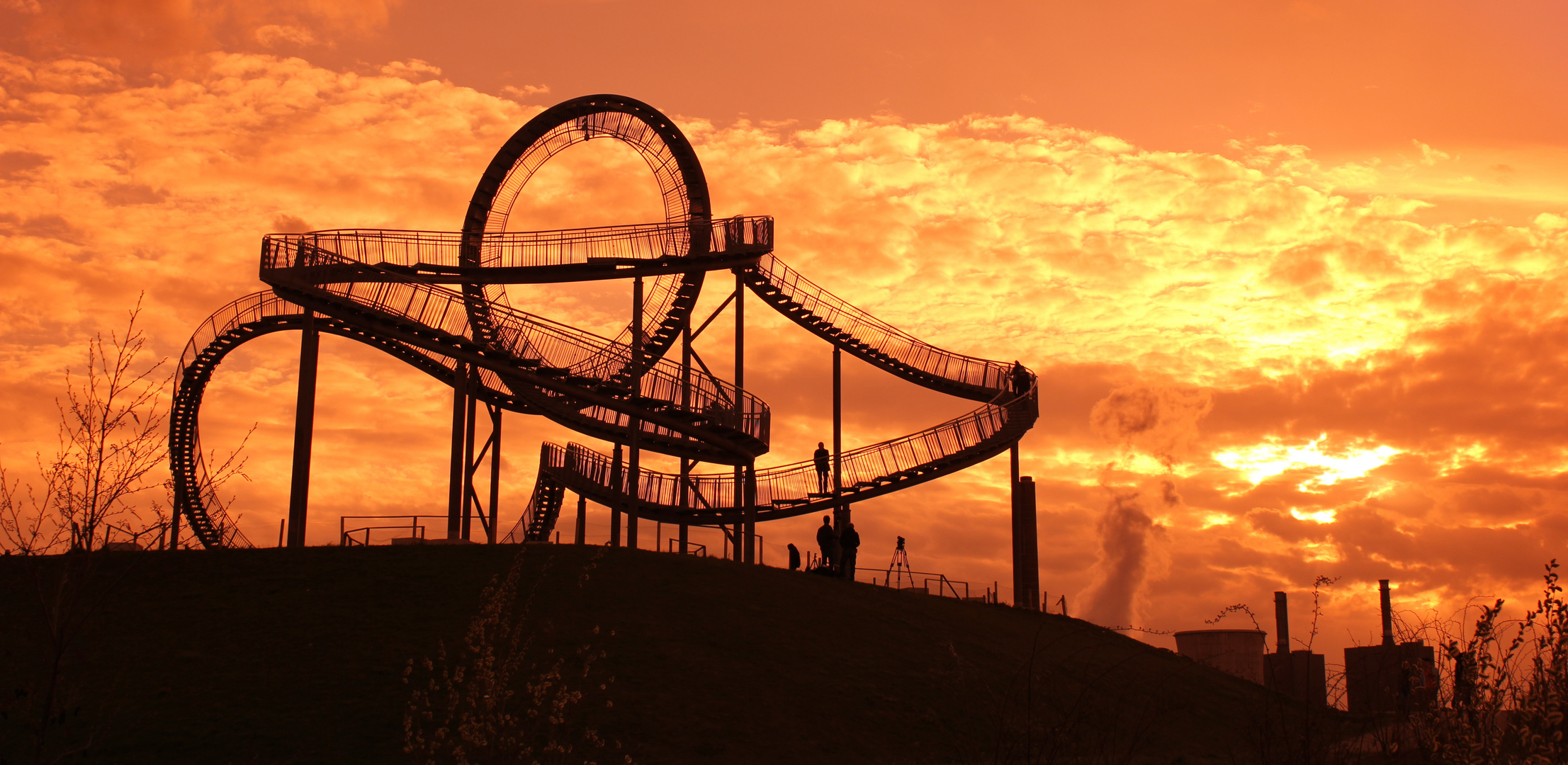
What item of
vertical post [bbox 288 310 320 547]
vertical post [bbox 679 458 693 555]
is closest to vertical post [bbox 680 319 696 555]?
vertical post [bbox 679 458 693 555]

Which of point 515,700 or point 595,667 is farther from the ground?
point 595,667

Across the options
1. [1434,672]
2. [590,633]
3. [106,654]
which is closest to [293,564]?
[106,654]

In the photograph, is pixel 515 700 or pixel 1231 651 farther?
pixel 1231 651

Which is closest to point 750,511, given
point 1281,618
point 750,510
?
point 750,510

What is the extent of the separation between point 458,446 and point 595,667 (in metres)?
13.8

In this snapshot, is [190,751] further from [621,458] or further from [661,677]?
[621,458]

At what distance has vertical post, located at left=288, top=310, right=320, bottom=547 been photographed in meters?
30.6

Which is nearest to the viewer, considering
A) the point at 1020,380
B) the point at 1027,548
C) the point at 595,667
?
the point at 595,667

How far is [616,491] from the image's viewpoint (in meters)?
34.4

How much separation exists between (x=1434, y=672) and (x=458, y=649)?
14662mm

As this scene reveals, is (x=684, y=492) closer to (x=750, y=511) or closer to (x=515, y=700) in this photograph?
(x=750, y=511)

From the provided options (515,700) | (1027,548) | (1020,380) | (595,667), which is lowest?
(515,700)

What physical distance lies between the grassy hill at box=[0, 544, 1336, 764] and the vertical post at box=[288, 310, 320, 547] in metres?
5.22

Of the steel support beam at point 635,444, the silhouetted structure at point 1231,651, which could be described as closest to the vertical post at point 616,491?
the steel support beam at point 635,444
